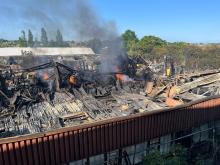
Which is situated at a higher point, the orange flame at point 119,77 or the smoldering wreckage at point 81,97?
the orange flame at point 119,77

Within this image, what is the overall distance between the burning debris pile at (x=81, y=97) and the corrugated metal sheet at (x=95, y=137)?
1986 mm

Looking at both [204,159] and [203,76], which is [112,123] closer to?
[204,159]

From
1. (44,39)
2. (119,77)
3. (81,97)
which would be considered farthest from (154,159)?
(44,39)

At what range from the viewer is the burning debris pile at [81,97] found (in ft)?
41.8

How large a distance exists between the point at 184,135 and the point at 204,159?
1620 mm

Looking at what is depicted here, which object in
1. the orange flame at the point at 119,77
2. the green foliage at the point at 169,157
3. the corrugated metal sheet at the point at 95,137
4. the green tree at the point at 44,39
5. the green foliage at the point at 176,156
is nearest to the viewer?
the corrugated metal sheet at the point at 95,137

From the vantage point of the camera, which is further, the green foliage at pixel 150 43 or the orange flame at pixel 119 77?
the green foliage at pixel 150 43

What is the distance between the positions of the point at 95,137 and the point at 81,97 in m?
6.41

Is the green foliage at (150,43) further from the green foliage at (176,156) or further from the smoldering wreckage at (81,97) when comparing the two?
the green foliage at (176,156)

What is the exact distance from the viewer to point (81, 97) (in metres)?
16.1

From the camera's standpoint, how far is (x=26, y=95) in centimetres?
1605

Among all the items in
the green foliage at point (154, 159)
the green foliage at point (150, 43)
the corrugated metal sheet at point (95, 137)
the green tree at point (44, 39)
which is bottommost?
the green foliage at point (154, 159)

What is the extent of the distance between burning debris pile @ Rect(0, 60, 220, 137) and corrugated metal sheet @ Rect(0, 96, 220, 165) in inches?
78.2

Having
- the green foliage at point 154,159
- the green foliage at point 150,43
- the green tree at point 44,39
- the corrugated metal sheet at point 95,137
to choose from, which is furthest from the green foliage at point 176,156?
the green tree at point 44,39
